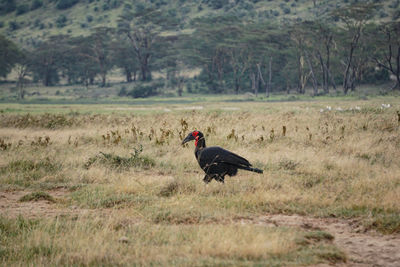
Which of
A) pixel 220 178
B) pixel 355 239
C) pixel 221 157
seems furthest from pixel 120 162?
pixel 355 239

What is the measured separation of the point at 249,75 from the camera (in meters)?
62.3

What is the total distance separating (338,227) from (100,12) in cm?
10848

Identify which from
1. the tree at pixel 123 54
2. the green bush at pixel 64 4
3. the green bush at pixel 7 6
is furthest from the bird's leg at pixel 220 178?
the green bush at pixel 7 6

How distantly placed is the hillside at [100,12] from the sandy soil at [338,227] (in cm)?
7754

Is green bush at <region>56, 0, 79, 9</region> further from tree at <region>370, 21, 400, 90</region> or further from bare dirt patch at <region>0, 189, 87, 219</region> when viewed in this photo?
bare dirt patch at <region>0, 189, 87, 219</region>

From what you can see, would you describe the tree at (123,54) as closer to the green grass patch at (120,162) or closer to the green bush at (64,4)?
the green grass patch at (120,162)

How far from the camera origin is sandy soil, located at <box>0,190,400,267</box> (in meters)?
5.05

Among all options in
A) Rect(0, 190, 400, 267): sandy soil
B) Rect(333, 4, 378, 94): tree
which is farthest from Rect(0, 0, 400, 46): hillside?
Rect(0, 190, 400, 267): sandy soil

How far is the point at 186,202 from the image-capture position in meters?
7.11

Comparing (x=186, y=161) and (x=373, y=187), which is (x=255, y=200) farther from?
(x=186, y=161)

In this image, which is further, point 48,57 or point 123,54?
point 48,57

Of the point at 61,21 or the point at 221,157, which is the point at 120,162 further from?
the point at 61,21

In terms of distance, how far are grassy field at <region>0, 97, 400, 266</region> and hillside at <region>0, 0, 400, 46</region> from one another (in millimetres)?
72781

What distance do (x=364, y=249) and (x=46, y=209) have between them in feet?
15.7
